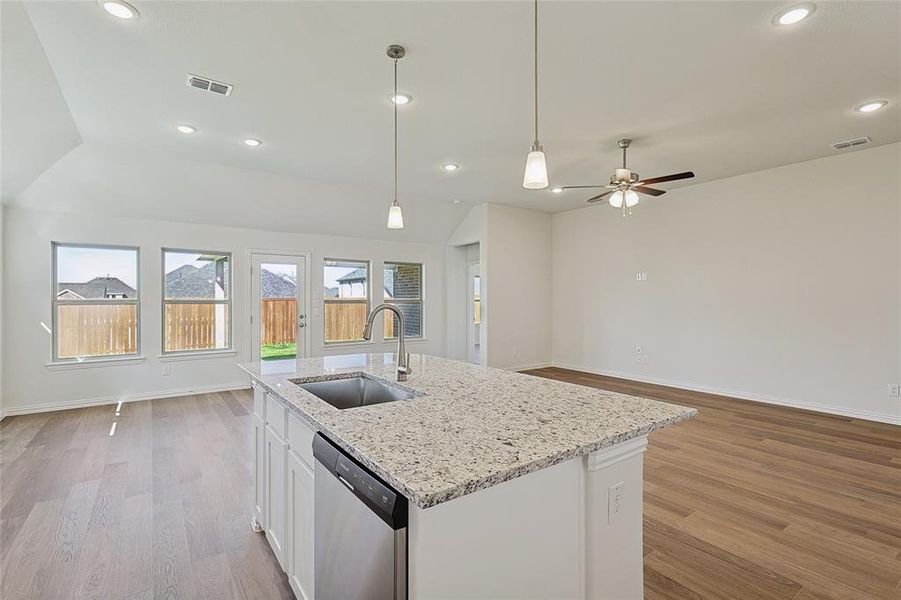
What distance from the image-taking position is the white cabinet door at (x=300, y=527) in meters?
1.59

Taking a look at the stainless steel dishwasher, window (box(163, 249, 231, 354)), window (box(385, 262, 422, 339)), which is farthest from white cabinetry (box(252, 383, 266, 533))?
window (box(385, 262, 422, 339))

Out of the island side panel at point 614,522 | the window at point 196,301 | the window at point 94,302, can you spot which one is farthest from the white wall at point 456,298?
the island side panel at point 614,522

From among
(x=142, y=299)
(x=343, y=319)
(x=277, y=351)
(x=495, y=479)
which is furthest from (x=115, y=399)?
(x=495, y=479)

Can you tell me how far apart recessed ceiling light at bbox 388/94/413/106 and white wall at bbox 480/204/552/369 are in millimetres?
3642

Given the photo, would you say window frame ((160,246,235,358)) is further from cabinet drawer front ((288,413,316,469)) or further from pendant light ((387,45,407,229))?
cabinet drawer front ((288,413,316,469))

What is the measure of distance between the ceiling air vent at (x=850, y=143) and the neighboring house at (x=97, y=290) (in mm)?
8020

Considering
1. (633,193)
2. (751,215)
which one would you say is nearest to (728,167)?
(751,215)

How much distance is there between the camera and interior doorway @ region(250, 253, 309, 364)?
6074 mm

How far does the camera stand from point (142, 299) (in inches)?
209

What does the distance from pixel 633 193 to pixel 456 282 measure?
4.18m

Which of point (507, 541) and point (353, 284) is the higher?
point (353, 284)

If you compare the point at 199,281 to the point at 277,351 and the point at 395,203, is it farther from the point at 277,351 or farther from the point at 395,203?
the point at 395,203

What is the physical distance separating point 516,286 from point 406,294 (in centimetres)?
197

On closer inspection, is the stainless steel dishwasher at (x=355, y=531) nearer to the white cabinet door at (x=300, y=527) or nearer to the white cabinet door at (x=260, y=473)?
the white cabinet door at (x=300, y=527)
